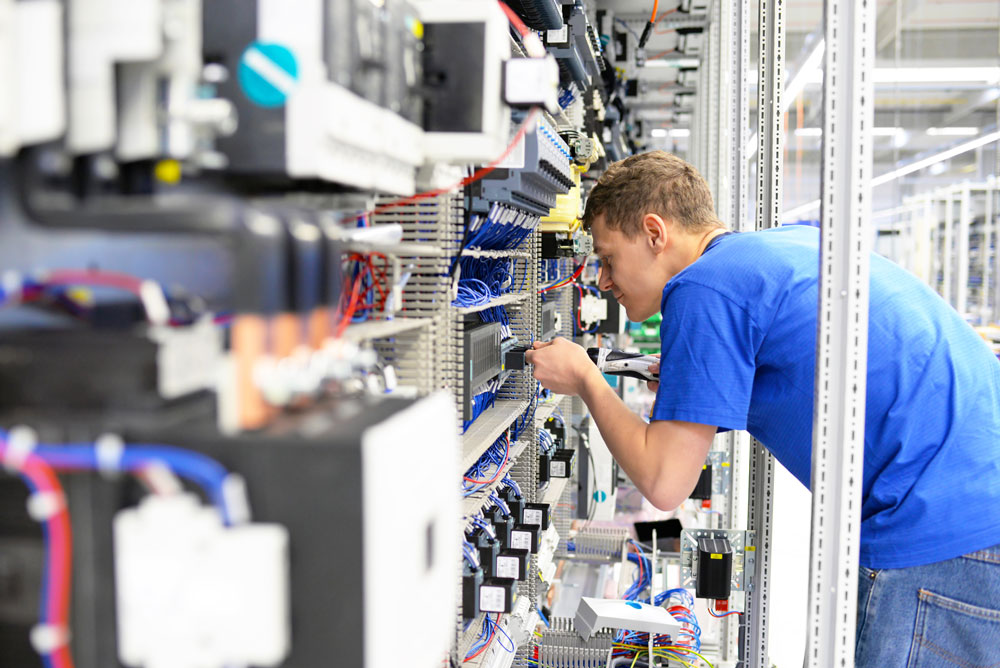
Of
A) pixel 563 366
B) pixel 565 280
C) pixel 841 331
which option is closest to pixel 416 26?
pixel 841 331

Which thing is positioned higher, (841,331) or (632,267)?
(632,267)

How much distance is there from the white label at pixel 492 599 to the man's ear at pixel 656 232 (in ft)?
2.64

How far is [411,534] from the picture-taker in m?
0.63

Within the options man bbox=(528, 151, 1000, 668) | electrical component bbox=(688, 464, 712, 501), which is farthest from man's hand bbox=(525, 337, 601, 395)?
electrical component bbox=(688, 464, 712, 501)

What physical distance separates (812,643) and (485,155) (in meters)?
0.96

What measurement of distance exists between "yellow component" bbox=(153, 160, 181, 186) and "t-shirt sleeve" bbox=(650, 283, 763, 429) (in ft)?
3.35

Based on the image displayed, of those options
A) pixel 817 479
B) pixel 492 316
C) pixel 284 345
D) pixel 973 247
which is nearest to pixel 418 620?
pixel 284 345

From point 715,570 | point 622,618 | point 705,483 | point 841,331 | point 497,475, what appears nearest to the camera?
point 841,331

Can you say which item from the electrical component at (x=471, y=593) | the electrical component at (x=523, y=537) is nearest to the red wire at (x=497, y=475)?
the electrical component at (x=523, y=537)

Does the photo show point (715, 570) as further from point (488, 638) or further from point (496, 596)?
point (496, 596)

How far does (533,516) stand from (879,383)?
1.14m

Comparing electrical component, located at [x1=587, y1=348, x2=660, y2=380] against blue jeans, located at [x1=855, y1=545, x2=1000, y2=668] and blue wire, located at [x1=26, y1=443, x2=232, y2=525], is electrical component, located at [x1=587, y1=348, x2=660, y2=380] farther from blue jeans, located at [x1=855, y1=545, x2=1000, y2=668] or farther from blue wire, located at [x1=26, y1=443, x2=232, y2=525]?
blue wire, located at [x1=26, y1=443, x2=232, y2=525]

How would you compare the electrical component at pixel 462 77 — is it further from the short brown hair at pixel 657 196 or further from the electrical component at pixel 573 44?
the electrical component at pixel 573 44

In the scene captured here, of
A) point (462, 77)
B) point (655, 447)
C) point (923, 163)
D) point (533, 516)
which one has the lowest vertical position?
point (533, 516)
